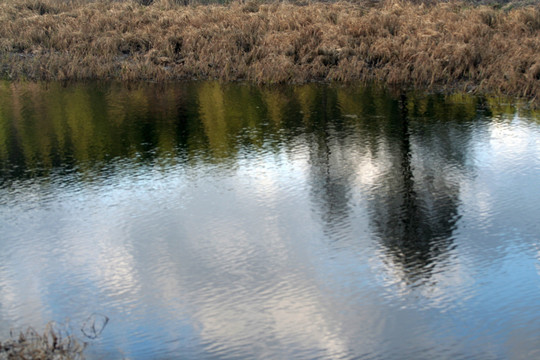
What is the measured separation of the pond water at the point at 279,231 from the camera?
7023 millimetres

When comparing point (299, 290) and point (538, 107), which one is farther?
point (538, 107)

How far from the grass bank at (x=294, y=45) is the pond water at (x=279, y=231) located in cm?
297

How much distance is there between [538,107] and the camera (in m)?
16.5

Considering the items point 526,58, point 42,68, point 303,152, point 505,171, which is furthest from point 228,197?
point 42,68

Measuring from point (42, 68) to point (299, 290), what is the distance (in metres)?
16.9

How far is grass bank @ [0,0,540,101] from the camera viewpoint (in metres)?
19.3

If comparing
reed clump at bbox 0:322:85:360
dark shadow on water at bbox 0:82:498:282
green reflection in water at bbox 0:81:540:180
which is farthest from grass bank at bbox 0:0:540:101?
reed clump at bbox 0:322:85:360

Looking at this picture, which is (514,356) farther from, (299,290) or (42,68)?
(42,68)

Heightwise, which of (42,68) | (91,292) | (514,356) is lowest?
(514,356)

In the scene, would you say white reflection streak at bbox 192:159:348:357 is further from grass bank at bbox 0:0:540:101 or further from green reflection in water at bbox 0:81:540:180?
grass bank at bbox 0:0:540:101

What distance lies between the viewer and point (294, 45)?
21.7 metres

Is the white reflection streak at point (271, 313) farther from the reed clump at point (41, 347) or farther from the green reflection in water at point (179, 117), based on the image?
the green reflection in water at point (179, 117)

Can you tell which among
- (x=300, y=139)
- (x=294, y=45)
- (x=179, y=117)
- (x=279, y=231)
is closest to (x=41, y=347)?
(x=279, y=231)

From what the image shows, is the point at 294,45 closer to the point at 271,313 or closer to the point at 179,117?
the point at 179,117
